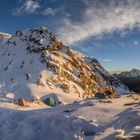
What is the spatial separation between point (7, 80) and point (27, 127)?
38479 mm

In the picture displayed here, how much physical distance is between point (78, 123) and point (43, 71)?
4120 centimetres

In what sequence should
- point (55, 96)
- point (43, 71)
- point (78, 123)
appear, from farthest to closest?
point (43, 71), point (55, 96), point (78, 123)

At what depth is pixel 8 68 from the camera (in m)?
70.0

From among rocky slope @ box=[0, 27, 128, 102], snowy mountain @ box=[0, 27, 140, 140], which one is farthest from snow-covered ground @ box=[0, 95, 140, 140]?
rocky slope @ box=[0, 27, 128, 102]

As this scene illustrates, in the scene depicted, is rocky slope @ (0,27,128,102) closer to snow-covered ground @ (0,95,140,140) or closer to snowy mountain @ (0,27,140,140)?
snowy mountain @ (0,27,140,140)

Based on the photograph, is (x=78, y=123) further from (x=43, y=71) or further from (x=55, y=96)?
(x=43, y=71)

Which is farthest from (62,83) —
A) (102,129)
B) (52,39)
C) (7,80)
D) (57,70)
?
(102,129)

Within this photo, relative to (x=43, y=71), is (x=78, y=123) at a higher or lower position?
lower

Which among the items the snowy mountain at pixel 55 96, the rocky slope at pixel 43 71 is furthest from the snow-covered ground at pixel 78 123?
the rocky slope at pixel 43 71

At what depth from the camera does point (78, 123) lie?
25.5m

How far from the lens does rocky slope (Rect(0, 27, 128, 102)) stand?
6045 cm

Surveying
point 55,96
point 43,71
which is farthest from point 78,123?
point 43,71

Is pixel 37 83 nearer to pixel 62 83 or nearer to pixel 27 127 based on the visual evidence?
pixel 62 83

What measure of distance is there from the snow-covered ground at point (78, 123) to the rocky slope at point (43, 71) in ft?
81.7
